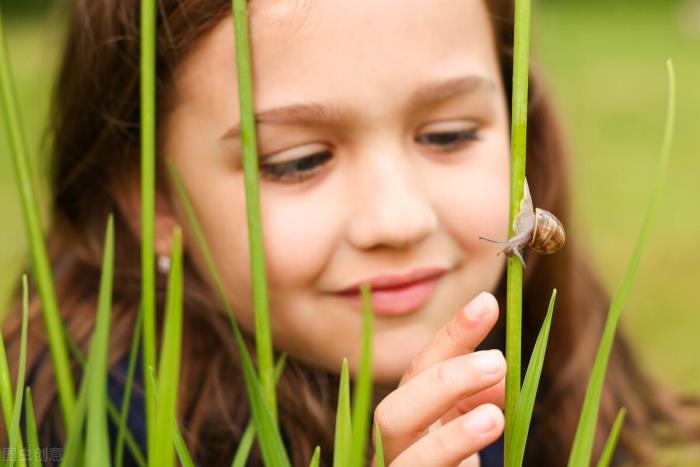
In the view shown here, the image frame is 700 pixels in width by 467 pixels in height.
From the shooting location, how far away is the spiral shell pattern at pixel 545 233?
22.9 inches

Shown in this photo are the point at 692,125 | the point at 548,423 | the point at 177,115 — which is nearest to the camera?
the point at 177,115

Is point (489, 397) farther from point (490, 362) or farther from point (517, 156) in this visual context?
point (517, 156)

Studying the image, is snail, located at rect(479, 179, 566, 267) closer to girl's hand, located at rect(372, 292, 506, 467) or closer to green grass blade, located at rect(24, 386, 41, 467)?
girl's hand, located at rect(372, 292, 506, 467)

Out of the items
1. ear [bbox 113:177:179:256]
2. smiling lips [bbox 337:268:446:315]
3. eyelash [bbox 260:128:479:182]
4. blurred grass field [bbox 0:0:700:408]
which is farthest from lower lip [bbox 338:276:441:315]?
blurred grass field [bbox 0:0:700:408]

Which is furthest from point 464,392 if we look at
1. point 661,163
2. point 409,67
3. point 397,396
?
point 409,67

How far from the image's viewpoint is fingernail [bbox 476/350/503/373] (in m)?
0.56

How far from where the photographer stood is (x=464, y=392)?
1.89ft

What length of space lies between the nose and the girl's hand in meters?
0.17

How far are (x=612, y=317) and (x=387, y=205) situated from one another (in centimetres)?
33

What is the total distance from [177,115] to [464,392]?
1.44 ft

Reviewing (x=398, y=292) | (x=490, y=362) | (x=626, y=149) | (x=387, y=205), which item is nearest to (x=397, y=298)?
(x=398, y=292)

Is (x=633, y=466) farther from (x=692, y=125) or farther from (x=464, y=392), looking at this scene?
(x=692, y=125)

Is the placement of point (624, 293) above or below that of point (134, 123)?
below

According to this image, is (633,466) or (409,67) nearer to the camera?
(409,67)
